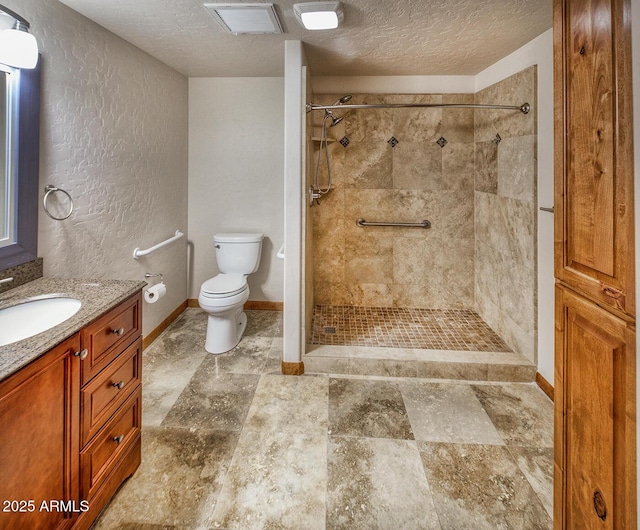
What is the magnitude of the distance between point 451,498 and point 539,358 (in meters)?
1.29

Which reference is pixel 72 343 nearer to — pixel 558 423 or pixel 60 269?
pixel 60 269

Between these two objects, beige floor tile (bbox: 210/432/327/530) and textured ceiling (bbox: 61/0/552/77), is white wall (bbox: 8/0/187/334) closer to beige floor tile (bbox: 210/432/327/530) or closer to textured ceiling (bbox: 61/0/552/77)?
textured ceiling (bbox: 61/0/552/77)

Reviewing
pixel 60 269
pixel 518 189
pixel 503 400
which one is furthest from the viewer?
pixel 518 189

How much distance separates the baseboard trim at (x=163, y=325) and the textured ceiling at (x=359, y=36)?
2091mm

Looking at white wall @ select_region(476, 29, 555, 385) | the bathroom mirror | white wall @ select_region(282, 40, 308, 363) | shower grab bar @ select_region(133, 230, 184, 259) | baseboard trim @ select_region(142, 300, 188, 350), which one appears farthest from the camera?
baseboard trim @ select_region(142, 300, 188, 350)

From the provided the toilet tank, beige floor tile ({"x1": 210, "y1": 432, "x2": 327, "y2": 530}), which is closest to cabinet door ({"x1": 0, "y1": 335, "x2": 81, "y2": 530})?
beige floor tile ({"x1": 210, "y1": 432, "x2": 327, "y2": 530})

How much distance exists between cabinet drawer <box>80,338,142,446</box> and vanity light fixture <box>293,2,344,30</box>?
1.79m

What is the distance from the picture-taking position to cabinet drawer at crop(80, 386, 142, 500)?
4.32 feet

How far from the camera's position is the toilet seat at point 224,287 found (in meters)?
2.78

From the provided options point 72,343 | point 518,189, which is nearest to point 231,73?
point 518,189

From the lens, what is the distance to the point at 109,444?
1452 millimetres

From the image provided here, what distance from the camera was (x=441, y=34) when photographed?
235 cm

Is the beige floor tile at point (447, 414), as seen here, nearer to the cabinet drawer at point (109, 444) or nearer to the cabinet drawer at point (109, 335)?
the cabinet drawer at point (109, 444)

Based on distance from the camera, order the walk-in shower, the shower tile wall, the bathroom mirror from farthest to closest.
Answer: the shower tile wall, the walk-in shower, the bathroom mirror
